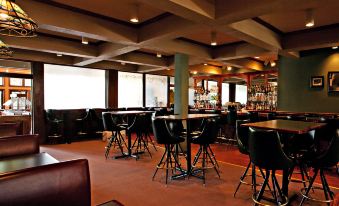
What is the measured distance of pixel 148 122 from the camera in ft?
18.8

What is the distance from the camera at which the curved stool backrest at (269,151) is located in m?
2.44

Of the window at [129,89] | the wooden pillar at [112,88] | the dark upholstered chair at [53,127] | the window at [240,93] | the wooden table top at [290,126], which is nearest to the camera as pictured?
A: the wooden table top at [290,126]

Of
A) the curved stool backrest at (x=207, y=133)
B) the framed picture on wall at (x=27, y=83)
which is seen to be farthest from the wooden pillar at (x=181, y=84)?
the framed picture on wall at (x=27, y=83)

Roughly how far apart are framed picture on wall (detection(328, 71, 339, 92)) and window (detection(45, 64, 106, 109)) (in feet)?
24.0

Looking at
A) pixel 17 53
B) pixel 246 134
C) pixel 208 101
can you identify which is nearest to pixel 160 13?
pixel 246 134

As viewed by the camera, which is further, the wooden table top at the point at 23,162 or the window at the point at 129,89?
the window at the point at 129,89

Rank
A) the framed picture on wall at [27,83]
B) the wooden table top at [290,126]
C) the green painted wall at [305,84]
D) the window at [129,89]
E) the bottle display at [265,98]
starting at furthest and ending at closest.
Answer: the window at [129,89] < the bottle display at [265,98] < the framed picture on wall at [27,83] < the green painted wall at [305,84] < the wooden table top at [290,126]

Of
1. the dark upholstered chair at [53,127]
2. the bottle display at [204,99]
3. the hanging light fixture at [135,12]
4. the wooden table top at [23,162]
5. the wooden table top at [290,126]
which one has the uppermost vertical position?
the hanging light fixture at [135,12]

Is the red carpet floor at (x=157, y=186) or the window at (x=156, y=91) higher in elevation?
the window at (x=156, y=91)

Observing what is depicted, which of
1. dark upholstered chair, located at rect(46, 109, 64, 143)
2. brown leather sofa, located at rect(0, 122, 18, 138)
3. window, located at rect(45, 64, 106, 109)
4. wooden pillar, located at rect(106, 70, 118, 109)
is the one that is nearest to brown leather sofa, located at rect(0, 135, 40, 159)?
brown leather sofa, located at rect(0, 122, 18, 138)

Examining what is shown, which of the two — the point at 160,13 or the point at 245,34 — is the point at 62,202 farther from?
the point at 245,34

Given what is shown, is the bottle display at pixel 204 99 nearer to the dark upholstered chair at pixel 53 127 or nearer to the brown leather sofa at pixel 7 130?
the dark upholstered chair at pixel 53 127

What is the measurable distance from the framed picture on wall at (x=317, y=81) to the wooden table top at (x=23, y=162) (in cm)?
695

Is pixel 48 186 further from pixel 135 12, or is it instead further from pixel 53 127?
pixel 53 127
